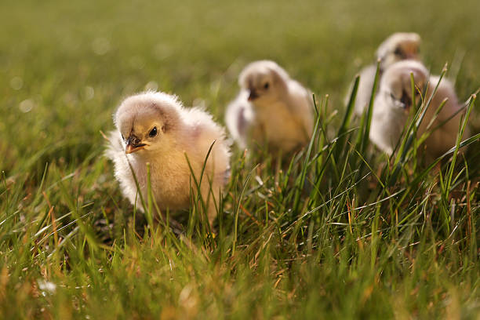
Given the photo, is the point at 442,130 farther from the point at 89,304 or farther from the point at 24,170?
the point at 24,170

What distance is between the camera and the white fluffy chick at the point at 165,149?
82.6 inches

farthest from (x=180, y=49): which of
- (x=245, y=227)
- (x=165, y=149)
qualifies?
(x=245, y=227)

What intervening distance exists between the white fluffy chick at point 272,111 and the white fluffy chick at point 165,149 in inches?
36.4

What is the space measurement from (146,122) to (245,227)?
25.1 inches

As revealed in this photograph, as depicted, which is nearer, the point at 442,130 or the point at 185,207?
the point at 185,207

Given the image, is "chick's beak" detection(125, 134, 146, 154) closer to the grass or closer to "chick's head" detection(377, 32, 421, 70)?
the grass

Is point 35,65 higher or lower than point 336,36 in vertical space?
higher

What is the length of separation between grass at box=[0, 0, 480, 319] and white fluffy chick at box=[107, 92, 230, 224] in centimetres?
14

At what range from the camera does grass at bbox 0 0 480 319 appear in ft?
4.75

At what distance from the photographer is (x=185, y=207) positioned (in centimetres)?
241

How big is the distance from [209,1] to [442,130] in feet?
33.9

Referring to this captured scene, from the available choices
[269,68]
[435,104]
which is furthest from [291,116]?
[435,104]

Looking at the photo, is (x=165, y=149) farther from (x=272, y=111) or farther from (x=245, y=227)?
(x=272, y=111)

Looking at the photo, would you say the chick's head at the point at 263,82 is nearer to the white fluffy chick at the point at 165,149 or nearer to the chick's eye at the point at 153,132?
the white fluffy chick at the point at 165,149
